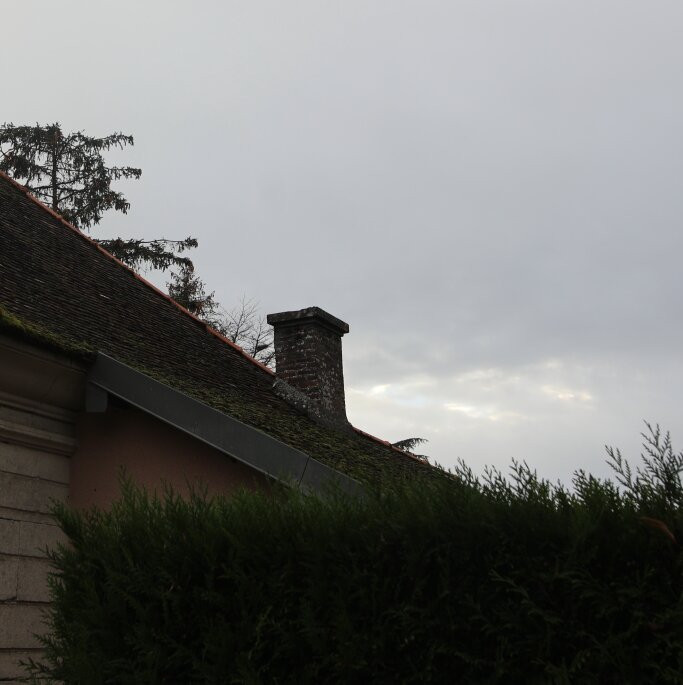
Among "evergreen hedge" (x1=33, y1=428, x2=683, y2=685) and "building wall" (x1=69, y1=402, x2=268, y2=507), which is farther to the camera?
"building wall" (x1=69, y1=402, x2=268, y2=507)

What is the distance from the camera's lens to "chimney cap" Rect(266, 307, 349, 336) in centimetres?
1141

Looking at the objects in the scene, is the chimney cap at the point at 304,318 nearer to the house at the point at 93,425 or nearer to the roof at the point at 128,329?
the roof at the point at 128,329

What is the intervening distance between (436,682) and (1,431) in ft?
14.0

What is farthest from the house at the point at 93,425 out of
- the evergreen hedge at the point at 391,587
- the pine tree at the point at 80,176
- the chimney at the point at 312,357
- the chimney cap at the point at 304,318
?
the pine tree at the point at 80,176

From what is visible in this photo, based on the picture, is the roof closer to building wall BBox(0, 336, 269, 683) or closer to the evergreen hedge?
building wall BBox(0, 336, 269, 683)

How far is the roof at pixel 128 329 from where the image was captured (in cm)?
713

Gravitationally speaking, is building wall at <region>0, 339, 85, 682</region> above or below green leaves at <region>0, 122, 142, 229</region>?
below

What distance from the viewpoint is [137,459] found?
7121 millimetres

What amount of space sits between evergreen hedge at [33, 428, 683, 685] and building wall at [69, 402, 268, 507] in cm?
259

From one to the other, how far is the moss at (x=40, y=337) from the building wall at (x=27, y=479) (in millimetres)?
84

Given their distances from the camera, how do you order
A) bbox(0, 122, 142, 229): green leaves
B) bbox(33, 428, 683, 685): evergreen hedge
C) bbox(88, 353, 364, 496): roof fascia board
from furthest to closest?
bbox(0, 122, 142, 229): green leaves, bbox(88, 353, 364, 496): roof fascia board, bbox(33, 428, 683, 685): evergreen hedge

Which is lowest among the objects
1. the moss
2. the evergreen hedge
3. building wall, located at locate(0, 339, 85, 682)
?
the evergreen hedge

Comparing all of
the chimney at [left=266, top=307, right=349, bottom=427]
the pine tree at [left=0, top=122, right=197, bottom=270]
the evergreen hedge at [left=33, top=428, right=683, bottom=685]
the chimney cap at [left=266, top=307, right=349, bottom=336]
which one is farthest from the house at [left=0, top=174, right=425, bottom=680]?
the pine tree at [left=0, top=122, right=197, bottom=270]

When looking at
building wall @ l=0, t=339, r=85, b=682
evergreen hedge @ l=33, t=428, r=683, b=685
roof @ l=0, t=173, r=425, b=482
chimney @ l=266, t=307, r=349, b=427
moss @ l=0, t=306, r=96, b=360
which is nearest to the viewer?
evergreen hedge @ l=33, t=428, r=683, b=685
